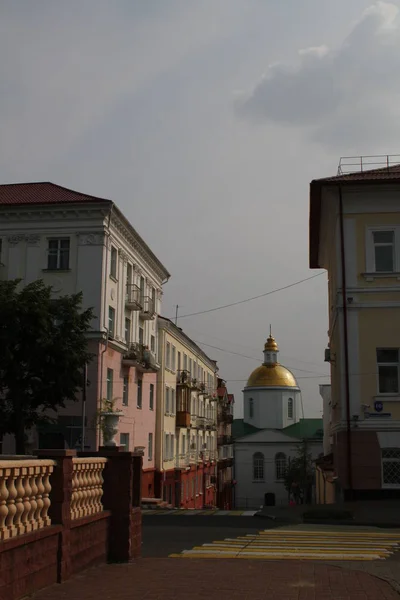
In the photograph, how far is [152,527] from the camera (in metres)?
17.8

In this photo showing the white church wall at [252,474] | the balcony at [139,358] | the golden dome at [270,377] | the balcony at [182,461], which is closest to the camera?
the balcony at [139,358]

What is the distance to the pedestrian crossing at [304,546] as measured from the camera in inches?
434

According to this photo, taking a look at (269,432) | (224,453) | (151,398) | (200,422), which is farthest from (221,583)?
(269,432)

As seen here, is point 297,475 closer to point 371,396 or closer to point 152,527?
point 371,396

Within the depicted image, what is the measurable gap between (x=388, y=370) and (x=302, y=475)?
51525 millimetres

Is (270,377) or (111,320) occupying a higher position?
(270,377)

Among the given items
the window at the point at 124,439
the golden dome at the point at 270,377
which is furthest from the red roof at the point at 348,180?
the golden dome at the point at 270,377

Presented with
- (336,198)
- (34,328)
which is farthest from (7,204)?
(336,198)

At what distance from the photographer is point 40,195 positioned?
35.0 m

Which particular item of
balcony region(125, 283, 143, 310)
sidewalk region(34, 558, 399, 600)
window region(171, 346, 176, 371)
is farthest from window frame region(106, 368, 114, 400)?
sidewalk region(34, 558, 399, 600)

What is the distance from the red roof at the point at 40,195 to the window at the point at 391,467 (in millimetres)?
17236

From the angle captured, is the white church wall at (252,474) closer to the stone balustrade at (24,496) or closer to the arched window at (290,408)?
Answer: the arched window at (290,408)

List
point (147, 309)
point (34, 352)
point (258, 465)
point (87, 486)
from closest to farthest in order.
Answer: point (87, 486), point (34, 352), point (147, 309), point (258, 465)

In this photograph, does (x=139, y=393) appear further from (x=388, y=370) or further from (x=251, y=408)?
(x=251, y=408)
